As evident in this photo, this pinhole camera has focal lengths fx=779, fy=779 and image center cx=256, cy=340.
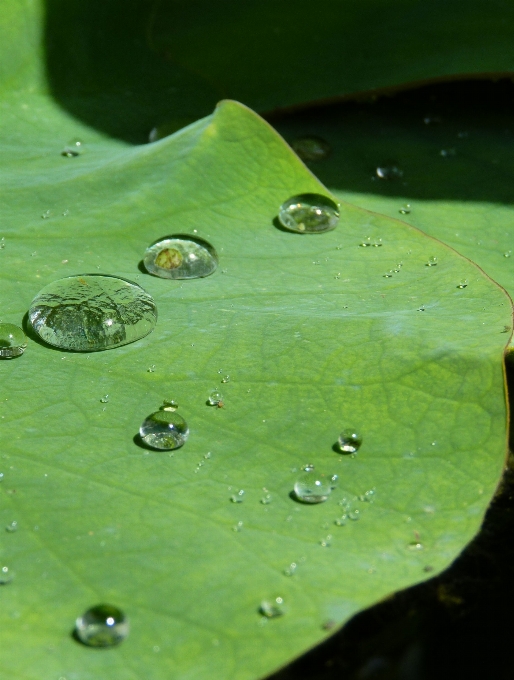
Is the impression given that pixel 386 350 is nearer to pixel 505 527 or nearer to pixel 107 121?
pixel 505 527

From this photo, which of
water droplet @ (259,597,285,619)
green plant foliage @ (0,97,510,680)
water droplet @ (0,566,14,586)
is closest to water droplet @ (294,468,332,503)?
green plant foliage @ (0,97,510,680)

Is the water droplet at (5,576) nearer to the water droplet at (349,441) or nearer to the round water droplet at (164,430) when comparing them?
the round water droplet at (164,430)

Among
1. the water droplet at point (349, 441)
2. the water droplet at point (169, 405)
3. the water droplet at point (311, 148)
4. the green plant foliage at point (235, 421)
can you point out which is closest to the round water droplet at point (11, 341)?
the green plant foliage at point (235, 421)

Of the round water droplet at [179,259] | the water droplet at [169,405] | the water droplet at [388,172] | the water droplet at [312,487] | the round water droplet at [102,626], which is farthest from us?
the water droplet at [388,172]

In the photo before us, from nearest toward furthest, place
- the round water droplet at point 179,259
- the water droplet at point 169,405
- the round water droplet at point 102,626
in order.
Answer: the round water droplet at point 102,626
the water droplet at point 169,405
the round water droplet at point 179,259

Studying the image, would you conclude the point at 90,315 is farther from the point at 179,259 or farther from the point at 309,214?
the point at 309,214

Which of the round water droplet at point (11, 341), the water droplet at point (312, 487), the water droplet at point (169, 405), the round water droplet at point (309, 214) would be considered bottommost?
the round water droplet at point (11, 341)

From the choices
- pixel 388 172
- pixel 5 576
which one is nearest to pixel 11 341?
pixel 5 576
